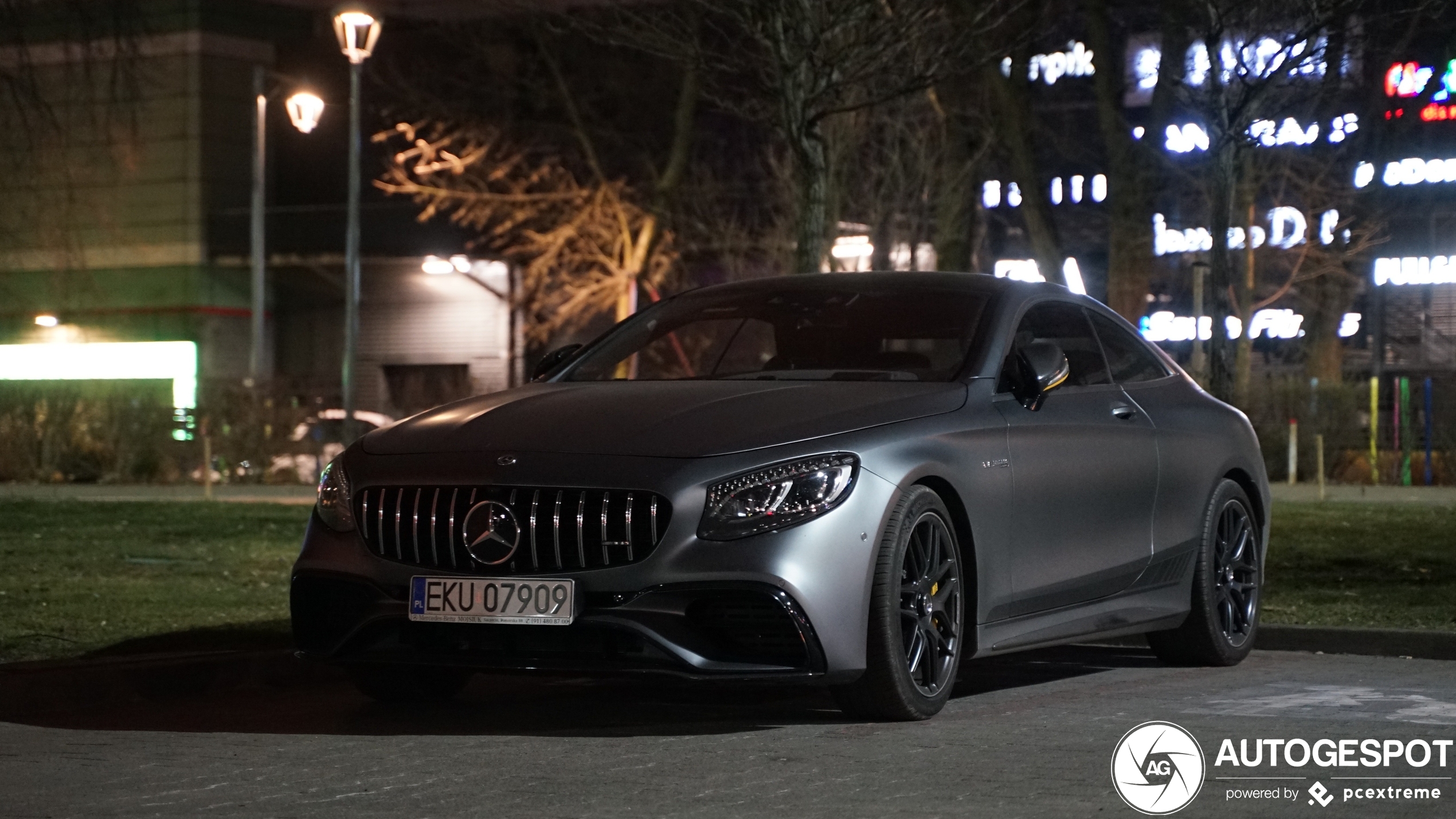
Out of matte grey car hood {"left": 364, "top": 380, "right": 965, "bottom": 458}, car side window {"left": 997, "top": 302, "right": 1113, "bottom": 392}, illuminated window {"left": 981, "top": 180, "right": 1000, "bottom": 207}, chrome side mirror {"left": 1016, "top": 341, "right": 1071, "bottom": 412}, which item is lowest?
matte grey car hood {"left": 364, "top": 380, "right": 965, "bottom": 458}

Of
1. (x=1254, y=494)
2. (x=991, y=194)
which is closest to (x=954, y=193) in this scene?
(x=991, y=194)

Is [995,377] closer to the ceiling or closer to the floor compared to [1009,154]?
closer to the floor

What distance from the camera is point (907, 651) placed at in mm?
7047

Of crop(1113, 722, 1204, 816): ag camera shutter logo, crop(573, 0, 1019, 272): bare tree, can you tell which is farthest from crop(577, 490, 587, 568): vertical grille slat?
crop(573, 0, 1019, 272): bare tree

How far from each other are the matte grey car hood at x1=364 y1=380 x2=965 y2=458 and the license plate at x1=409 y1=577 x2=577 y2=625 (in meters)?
0.45

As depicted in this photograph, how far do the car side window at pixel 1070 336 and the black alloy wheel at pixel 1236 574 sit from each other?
40.0 inches

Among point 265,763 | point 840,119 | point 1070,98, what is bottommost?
point 265,763

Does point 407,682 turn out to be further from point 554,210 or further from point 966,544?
point 554,210

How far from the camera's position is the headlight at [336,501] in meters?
7.12

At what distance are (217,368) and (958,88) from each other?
2477cm

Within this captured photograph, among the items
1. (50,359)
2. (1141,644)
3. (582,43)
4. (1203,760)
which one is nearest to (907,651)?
(1203,760)

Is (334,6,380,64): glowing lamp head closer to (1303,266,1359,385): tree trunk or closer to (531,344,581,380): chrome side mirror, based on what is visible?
(531,344,581,380): chrome side mirror

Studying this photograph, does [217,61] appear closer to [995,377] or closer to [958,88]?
[958,88]

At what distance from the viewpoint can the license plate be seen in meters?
6.62
